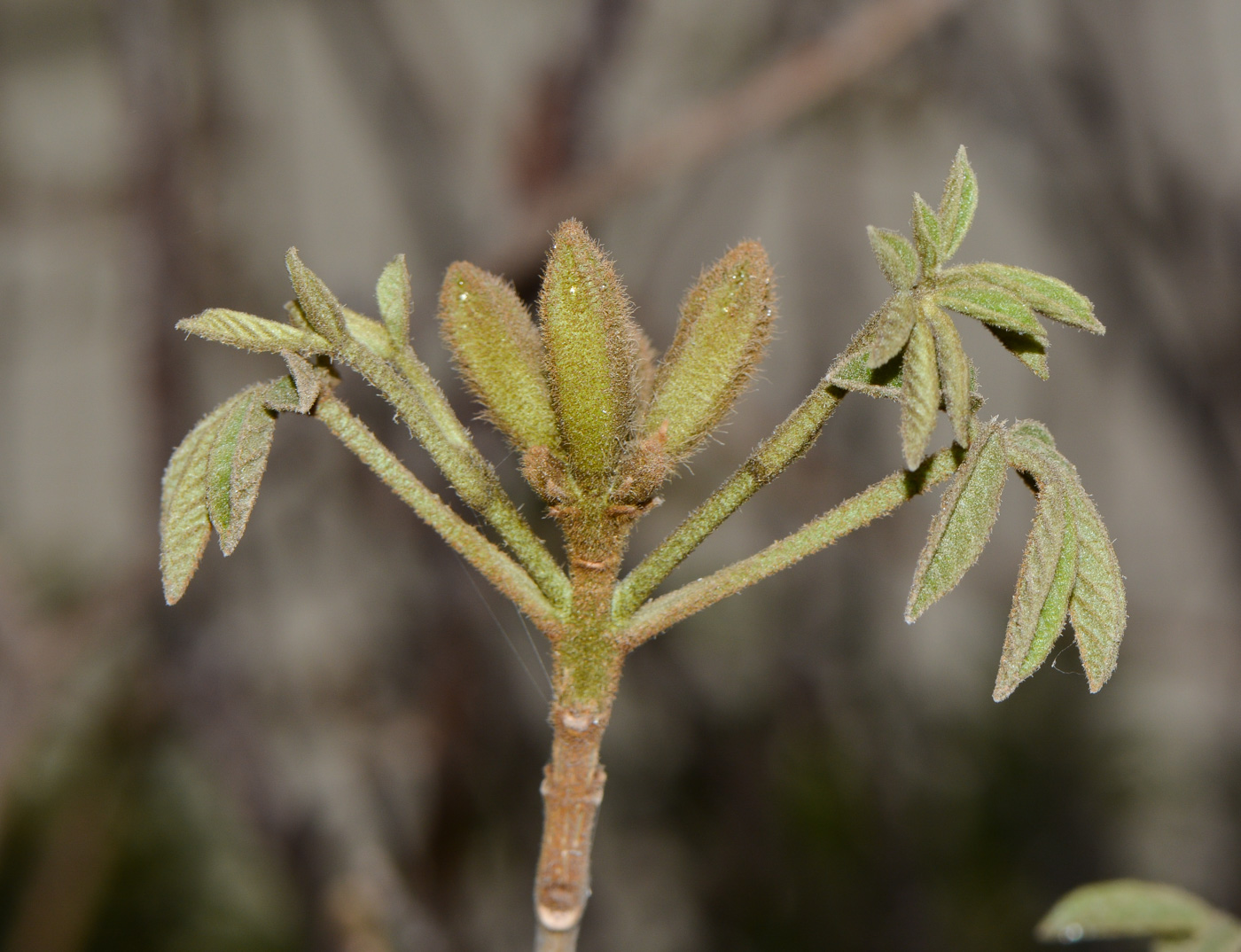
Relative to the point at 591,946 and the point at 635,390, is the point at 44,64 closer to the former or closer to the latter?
the point at 591,946

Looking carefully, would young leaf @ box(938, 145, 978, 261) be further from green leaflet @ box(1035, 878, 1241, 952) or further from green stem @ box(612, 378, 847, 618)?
green leaflet @ box(1035, 878, 1241, 952)

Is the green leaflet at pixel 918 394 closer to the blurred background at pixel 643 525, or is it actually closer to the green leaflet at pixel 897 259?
the green leaflet at pixel 897 259

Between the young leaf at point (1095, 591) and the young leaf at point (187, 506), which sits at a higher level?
the young leaf at point (187, 506)

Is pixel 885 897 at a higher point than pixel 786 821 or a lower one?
lower

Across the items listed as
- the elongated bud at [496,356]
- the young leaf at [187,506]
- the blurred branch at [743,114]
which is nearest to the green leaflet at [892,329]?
the elongated bud at [496,356]

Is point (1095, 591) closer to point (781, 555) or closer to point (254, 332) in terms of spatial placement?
point (781, 555)

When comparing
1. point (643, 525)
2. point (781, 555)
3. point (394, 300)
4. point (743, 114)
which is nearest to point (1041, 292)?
point (781, 555)

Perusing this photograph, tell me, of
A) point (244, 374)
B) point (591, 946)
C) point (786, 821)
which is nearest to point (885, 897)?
point (786, 821)
